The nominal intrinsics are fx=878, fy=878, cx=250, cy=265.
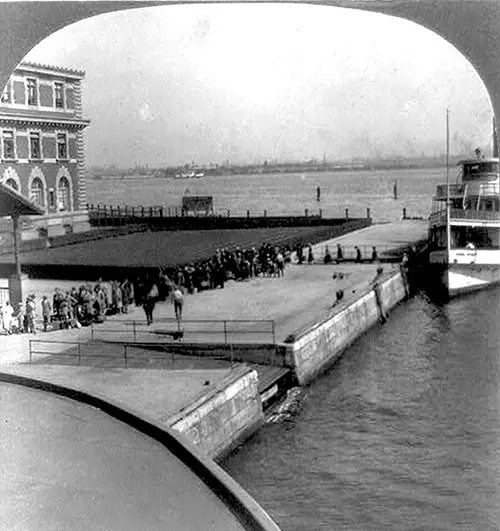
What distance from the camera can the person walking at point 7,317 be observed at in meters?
9.47

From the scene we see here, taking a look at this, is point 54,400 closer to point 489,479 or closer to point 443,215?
point 489,479

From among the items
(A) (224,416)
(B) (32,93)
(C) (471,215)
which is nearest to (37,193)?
(B) (32,93)

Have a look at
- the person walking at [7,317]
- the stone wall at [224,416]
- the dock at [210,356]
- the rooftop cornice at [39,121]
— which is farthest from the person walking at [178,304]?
the rooftop cornice at [39,121]

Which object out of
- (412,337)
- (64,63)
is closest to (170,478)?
(64,63)

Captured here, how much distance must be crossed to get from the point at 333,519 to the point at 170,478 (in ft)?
9.58

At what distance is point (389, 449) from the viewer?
897 centimetres

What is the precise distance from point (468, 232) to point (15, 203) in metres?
15.6

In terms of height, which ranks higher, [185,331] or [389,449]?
[185,331]

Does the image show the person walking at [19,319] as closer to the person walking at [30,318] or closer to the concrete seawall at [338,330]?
the person walking at [30,318]

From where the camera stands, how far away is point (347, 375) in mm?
12117

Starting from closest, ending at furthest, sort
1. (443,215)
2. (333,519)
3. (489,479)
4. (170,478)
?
1. (170,478)
2. (333,519)
3. (489,479)
4. (443,215)

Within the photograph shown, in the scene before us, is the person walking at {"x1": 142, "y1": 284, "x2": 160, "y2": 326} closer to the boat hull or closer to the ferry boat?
the ferry boat

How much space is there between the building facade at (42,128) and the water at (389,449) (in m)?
3.85

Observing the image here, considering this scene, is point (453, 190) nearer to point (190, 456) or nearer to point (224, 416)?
point (224, 416)
